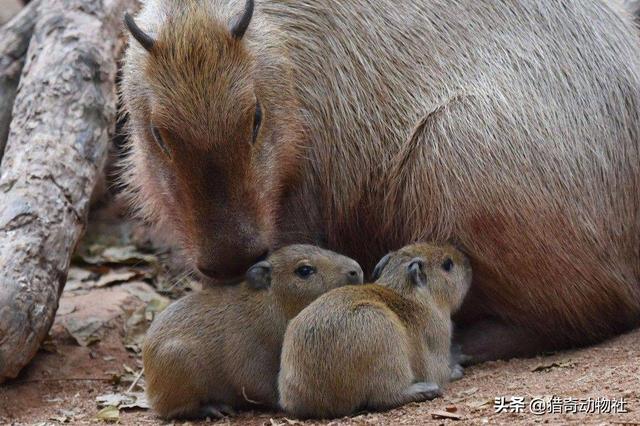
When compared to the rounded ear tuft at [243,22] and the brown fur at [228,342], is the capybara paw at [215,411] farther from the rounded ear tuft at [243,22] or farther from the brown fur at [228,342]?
the rounded ear tuft at [243,22]

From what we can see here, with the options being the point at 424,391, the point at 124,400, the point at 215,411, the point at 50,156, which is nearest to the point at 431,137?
the point at 424,391

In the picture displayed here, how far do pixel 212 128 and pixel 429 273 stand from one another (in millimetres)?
1341

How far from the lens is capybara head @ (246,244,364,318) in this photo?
5121 mm

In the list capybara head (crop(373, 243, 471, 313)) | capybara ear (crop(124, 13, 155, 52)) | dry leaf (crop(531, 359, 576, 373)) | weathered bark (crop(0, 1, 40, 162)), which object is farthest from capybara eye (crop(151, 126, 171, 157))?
weathered bark (crop(0, 1, 40, 162))

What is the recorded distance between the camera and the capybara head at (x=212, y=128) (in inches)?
195

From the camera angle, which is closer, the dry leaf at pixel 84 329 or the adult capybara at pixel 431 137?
the adult capybara at pixel 431 137

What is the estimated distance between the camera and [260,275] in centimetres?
504

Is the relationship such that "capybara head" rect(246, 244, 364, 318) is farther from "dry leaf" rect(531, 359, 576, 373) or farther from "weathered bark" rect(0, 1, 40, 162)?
→ "weathered bark" rect(0, 1, 40, 162)

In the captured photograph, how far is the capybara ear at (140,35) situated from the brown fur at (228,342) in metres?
1.25

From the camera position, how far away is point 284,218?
585cm

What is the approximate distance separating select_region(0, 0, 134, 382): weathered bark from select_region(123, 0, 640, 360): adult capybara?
554 mm

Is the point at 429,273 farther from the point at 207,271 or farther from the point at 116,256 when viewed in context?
the point at 116,256

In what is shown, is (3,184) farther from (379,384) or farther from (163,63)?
(379,384)

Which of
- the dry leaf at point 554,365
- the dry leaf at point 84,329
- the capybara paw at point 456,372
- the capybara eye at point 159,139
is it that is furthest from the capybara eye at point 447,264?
the dry leaf at point 84,329
